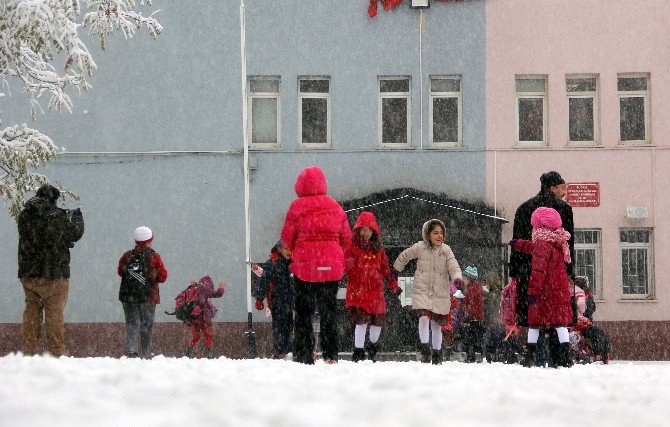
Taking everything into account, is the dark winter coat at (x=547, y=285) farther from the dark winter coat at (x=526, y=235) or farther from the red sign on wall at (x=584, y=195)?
the red sign on wall at (x=584, y=195)

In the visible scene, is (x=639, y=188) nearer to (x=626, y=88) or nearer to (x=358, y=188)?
(x=626, y=88)

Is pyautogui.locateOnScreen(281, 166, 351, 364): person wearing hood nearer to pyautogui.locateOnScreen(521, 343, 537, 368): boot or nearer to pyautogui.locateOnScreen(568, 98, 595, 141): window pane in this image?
pyautogui.locateOnScreen(521, 343, 537, 368): boot

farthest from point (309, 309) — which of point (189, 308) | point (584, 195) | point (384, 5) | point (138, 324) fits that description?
point (384, 5)

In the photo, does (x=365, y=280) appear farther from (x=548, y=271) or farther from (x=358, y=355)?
(x=548, y=271)

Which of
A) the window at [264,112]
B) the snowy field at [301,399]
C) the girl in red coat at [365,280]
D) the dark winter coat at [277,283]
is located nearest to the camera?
the snowy field at [301,399]

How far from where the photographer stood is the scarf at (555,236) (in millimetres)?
11648

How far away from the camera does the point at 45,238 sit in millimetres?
11930

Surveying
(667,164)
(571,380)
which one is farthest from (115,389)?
(667,164)

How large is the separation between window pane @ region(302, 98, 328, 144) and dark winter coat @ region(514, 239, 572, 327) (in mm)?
13067

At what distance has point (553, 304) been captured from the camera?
11711 mm

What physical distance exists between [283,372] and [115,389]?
2.41 meters

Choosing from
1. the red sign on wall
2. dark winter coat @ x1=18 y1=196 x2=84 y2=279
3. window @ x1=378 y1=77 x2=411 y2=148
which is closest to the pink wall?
the red sign on wall

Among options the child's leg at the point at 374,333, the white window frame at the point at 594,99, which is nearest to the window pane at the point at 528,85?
the white window frame at the point at 594,99

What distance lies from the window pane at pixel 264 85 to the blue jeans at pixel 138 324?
11261mm
